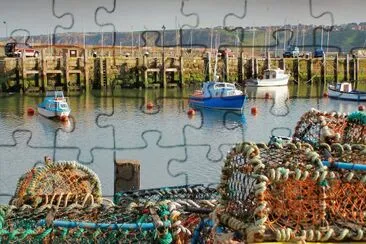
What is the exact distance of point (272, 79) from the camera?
38375mm

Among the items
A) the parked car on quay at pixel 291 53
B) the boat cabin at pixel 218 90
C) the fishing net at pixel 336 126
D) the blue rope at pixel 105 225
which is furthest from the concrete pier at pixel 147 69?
the blue rope at pixel 105 225

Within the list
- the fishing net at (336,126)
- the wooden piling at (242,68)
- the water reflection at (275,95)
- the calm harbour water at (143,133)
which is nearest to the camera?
the fishing net at (336,126)

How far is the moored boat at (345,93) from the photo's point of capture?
96.1 feet

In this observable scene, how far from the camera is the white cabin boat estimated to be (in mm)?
38000

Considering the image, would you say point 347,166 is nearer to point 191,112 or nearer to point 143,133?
point 143,133

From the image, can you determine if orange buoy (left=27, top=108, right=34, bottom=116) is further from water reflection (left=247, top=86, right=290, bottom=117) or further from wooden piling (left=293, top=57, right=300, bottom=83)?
wooden piling (left=293, top=57, right=300, bottom=83)

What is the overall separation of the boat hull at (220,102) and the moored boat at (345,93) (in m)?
6.02

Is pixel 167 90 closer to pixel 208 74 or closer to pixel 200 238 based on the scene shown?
pixel 208 74

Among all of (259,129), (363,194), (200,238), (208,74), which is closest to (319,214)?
(363,194)

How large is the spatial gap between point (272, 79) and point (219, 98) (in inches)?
456

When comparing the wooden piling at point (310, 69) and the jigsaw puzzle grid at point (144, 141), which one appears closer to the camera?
the jigsaw puzzle grid at point (144, 141)

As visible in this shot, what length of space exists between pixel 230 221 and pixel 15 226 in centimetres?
145

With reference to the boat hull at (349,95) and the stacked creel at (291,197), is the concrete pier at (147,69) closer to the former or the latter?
the boat hull at (349,95)

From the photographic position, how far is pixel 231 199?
Answer: 3.47m
